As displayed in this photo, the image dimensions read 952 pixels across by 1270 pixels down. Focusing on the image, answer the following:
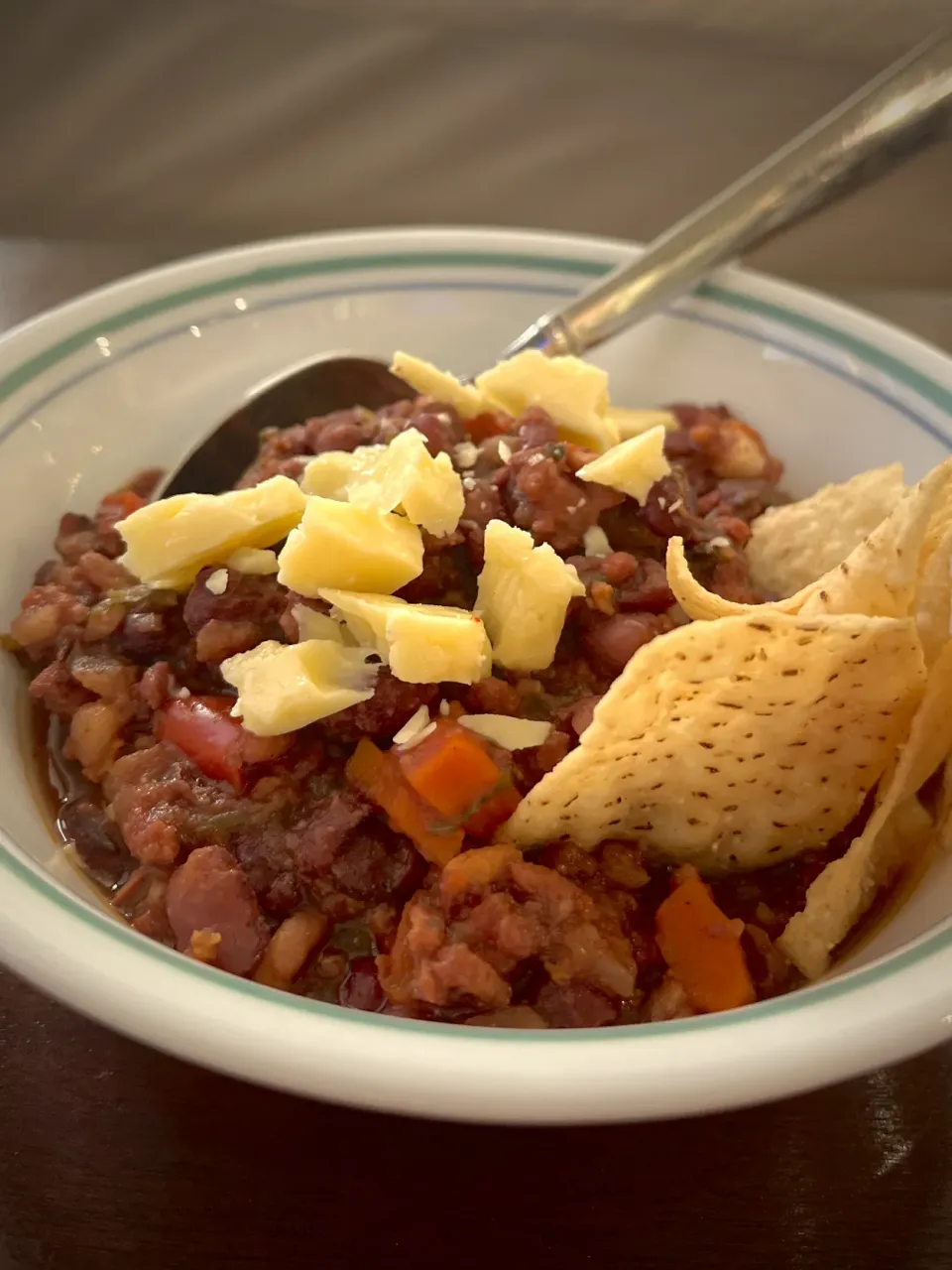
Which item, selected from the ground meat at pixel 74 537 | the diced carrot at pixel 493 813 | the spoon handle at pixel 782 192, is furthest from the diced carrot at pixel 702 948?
the spoon handle at pixel 782 192

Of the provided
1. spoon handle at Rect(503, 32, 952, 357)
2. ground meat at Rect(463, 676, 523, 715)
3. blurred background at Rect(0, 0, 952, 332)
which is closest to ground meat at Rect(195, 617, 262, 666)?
ground meat at Rect(463, 676, 523, 715)

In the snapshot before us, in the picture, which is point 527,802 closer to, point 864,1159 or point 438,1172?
point 438,1172

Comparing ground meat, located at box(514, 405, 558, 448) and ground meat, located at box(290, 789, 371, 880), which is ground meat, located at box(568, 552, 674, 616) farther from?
ground meat, located at box(290, 789, 371, 880)

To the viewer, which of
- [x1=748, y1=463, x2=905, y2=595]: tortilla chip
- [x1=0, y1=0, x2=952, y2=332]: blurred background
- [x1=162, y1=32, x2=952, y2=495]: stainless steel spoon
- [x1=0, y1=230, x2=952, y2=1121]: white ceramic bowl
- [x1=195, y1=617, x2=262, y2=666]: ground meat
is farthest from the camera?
[x1=0, y1=0, x2=952, y2=332]: blurred background

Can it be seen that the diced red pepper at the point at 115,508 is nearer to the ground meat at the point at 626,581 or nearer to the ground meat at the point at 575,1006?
the ground meat at the point at 626,581

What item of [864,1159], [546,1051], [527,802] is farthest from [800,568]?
[546,1051]

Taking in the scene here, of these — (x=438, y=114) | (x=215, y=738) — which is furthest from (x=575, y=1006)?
(x=438, y=114)
